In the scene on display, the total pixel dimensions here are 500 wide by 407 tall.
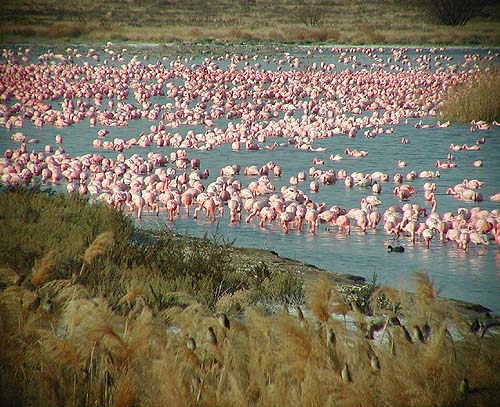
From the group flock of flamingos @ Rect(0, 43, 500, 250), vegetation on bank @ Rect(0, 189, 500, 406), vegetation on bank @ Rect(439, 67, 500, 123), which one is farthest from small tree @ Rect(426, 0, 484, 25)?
vegetation on bank @ Rect(439, 67, 500, 123)

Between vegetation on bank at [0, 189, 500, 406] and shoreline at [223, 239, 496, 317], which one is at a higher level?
vegetation on bank at [0, 189, 500, 406]

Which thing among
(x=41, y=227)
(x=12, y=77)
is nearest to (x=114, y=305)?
(x=41, y=227)

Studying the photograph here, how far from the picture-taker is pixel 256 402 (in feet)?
10.1

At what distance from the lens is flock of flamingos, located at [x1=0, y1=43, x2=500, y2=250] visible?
25.7 feet

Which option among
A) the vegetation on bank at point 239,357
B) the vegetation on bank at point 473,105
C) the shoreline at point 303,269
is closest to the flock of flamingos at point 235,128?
the vegetation on bank at point 473,105

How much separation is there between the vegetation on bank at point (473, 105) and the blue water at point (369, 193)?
270mm

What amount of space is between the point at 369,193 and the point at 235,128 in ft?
16.0

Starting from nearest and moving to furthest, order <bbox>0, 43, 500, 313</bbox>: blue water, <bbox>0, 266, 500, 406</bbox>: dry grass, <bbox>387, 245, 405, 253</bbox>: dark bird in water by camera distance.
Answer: <bbox>0, 266, 500, 406</bbox>: dry grass < <bbox>0, 43, 500, 313</bbox>: blue water < <bbox>387, 245, 405, 253</bbox>: dark bird in water

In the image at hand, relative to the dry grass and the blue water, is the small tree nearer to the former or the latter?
the blue water

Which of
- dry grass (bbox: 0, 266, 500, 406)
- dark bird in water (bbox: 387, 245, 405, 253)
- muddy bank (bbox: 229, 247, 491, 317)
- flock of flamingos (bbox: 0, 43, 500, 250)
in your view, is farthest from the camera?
flock of flamingos (bbox: 0, 43, 500, 250)

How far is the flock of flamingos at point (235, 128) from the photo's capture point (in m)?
7.82

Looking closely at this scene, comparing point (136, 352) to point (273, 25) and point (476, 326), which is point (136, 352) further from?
point (273, 25)

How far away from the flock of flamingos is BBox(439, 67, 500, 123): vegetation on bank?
0.42 meters

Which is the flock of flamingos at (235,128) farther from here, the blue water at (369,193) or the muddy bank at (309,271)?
the muddy bank at (309,271)
